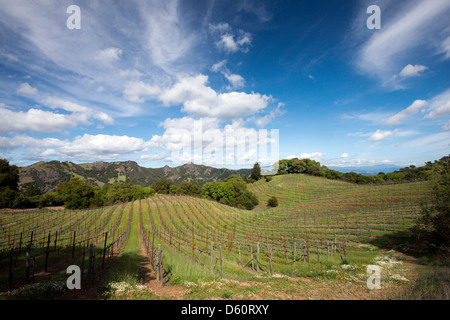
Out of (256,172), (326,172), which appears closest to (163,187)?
(256,172)

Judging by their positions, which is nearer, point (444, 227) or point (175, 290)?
point (175, 290)

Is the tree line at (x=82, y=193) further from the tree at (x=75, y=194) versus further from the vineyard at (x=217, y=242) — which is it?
the vineyard at (x=217, y=242)

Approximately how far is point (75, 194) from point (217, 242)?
238 feet

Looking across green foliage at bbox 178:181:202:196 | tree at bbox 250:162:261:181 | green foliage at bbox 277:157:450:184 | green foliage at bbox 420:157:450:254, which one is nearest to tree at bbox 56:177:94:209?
green foliage at bbox 178:181:202:196

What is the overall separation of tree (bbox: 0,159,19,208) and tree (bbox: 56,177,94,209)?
13.9 m

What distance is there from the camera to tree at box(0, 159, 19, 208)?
57.4 meters

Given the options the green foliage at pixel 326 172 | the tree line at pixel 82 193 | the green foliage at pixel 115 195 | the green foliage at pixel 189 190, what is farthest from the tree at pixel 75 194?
the green foliage at pixel 326 172

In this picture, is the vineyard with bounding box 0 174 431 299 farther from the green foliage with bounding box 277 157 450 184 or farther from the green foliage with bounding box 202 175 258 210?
the green foliage with bounding box 277 157 450 184

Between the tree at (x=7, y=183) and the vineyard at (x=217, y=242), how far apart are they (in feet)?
76.5
